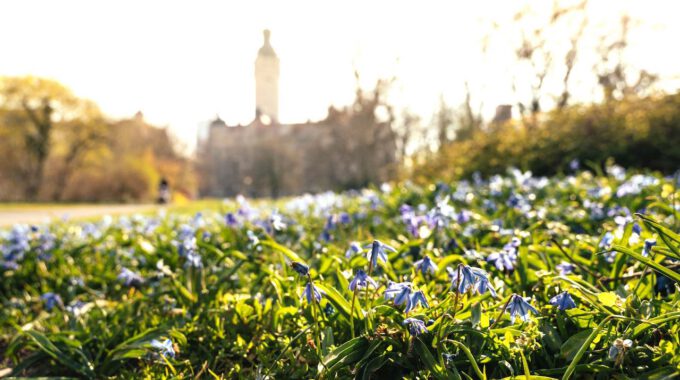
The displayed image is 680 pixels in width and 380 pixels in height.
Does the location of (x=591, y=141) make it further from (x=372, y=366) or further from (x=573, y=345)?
(x=372, y=366)

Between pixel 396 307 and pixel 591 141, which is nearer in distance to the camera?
pixel 396 307

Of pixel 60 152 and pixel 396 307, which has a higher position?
pixel 60 152

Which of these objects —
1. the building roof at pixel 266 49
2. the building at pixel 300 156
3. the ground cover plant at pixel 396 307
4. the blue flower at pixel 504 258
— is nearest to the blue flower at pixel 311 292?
the ground cover plant at pixel 396 307

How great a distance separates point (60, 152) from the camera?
3700 centimetres

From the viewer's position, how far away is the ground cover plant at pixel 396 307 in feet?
5.23

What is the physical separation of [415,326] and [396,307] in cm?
17

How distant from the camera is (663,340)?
1.52m

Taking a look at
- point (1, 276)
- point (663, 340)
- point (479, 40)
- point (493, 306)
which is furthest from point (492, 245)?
point (479, 40)

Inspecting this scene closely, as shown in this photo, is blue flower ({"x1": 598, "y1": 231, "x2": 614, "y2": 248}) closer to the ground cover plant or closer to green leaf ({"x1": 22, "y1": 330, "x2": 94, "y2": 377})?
the ground cover plant

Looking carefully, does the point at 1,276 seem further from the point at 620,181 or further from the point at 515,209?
the point at 620,181

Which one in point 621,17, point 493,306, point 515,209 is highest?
point 621,17

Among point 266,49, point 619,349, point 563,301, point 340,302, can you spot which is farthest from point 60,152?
point 266,49

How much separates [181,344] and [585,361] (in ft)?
5.23

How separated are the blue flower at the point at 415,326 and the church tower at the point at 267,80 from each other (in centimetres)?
9220
